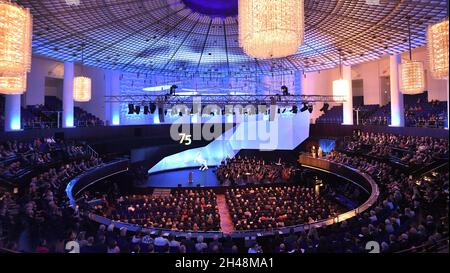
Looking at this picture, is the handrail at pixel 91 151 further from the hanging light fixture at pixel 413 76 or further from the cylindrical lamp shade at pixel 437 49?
the cylindrical lamp shade at pixel 437 49

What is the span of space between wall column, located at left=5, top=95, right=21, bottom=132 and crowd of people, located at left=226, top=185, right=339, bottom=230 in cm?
1263

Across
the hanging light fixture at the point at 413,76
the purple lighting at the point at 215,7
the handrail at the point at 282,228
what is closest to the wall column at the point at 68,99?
the handrail at the point at 282,228

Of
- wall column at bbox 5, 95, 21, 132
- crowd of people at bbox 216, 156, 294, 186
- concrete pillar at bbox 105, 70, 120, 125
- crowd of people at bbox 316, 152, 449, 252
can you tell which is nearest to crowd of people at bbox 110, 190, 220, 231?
crowd of people at bbox 316, 152, 449, 252

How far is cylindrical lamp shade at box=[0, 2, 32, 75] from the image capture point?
5.90 metres

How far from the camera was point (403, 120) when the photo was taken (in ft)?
65.3

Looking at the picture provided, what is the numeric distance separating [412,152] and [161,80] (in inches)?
889

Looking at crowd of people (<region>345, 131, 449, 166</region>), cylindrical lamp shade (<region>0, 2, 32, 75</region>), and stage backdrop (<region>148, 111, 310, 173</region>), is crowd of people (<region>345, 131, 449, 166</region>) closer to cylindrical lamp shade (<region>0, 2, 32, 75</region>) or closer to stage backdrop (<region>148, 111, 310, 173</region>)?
stage backdrop (<region>148, 111, 310, 173</region>)

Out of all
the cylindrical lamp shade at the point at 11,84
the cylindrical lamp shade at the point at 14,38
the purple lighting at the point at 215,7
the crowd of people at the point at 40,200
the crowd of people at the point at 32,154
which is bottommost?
the crowd of people at the point at 40,200

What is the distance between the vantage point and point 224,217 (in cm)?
1616

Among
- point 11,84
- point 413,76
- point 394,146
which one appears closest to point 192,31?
point 413,76

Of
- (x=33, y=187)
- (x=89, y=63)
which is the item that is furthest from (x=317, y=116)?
(x=33, y=187)

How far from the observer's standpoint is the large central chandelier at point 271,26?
648 cm

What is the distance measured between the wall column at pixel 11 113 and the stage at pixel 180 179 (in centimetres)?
844
